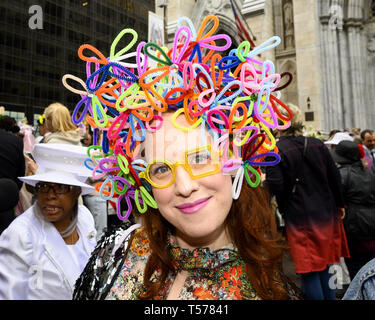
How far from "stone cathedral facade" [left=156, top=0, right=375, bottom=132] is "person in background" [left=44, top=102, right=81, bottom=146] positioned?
703 cm

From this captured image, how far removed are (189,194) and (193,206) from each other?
0.14 ft

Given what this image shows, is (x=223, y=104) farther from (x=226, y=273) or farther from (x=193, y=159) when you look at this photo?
(x=226, y=273)

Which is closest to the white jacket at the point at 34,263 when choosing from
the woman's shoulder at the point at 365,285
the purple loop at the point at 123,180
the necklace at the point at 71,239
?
the necklace at the point at 71,239

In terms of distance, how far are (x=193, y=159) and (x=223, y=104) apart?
22 centimetres

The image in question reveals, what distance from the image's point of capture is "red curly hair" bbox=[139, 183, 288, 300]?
1.00 metres

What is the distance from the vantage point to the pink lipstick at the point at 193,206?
985 mm

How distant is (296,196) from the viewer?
2625 millimetres

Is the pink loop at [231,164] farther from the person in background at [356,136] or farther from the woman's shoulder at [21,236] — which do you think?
the person in background at [356,136]

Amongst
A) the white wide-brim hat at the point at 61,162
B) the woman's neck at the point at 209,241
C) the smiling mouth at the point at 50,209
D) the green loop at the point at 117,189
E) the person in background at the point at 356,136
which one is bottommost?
the woman's neck at the point at 209,241

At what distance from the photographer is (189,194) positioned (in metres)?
0.98

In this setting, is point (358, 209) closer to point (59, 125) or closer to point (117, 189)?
point (117, 189)

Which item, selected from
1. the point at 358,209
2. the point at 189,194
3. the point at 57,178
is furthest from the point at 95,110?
the point at 358,209

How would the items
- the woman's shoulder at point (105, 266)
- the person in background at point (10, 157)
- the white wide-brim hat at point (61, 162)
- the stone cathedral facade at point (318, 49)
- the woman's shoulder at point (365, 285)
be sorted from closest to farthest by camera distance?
1. the woman's shoulder at point (365, 285)
2. the woman's shoulder at point (105, 266)
3. the white wide-brim hat at point (61, 162)
4. the person in background at point (10, 157)
5. the stone cathedral facade at point (318, 49)

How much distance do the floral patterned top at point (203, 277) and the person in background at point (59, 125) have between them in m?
2.10
